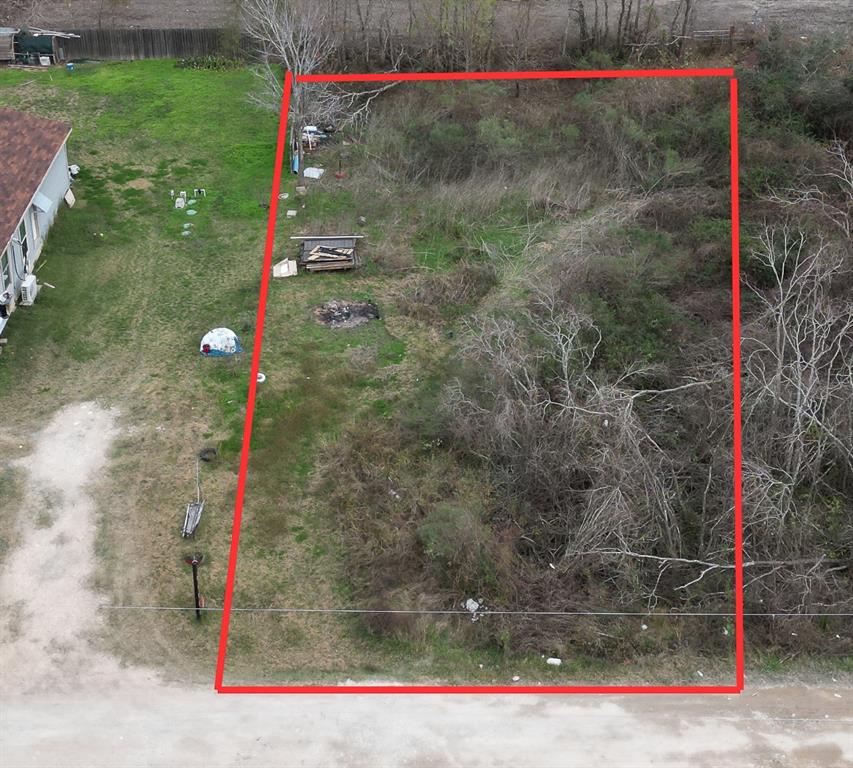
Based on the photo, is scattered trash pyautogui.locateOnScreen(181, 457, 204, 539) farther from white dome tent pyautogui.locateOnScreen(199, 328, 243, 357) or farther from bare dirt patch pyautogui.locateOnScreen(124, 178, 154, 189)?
bare dirt patch pyautogui.locateOnScreen(124, 178, 154, 189)

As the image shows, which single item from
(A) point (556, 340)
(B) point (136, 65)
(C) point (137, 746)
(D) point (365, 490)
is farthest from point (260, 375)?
(B) point (136, 65)

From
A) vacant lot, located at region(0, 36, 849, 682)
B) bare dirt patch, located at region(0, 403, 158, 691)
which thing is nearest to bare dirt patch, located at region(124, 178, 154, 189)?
vacant lot, located at region(0, 36, 849, 682)

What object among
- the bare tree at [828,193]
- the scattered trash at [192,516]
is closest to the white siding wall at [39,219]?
the scattered trash at [192,516]

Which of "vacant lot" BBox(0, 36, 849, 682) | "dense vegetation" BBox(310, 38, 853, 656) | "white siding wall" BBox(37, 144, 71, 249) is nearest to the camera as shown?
"vacant lot" BBox(0, 36, 849, 682)

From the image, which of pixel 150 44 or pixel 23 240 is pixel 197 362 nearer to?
pixel 23 240

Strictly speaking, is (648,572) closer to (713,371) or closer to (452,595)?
(452,595)

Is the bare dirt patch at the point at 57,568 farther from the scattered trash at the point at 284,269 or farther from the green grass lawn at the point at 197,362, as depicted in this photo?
the scattered trash at the point at 284,269
